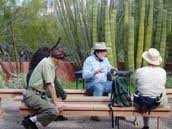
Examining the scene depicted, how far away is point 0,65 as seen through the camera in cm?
1408

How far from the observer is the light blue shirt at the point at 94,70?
27.1 ft

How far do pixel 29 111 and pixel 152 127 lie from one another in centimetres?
207

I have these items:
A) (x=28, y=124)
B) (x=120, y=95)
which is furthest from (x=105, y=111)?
(x=28, y=124)

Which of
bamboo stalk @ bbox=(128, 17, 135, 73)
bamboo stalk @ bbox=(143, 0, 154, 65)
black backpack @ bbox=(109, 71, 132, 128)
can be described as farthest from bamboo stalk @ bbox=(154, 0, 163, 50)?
black backpack @ bbox=(109, 71, 132, 128)

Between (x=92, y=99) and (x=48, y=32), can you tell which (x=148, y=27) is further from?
(x=92, y=99)

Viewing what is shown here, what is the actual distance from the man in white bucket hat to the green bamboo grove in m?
5.77

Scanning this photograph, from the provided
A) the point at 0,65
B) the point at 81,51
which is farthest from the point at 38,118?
the point at 81,51

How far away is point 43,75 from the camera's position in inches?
274

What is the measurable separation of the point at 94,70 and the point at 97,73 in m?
0.11

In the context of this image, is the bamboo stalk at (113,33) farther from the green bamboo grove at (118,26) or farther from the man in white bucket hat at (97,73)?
the man in white bucket hat at (97,73)

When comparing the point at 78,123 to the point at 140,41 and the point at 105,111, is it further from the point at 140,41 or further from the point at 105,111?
the point at 140,41

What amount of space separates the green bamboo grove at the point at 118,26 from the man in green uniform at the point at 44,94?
739 cm

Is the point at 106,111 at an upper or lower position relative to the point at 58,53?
lower

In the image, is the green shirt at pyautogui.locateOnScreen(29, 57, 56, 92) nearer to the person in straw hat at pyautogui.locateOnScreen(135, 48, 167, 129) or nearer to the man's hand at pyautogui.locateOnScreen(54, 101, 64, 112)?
the man's hand at pyautogui.locateOnScreen(54, 101, 64, 112)
